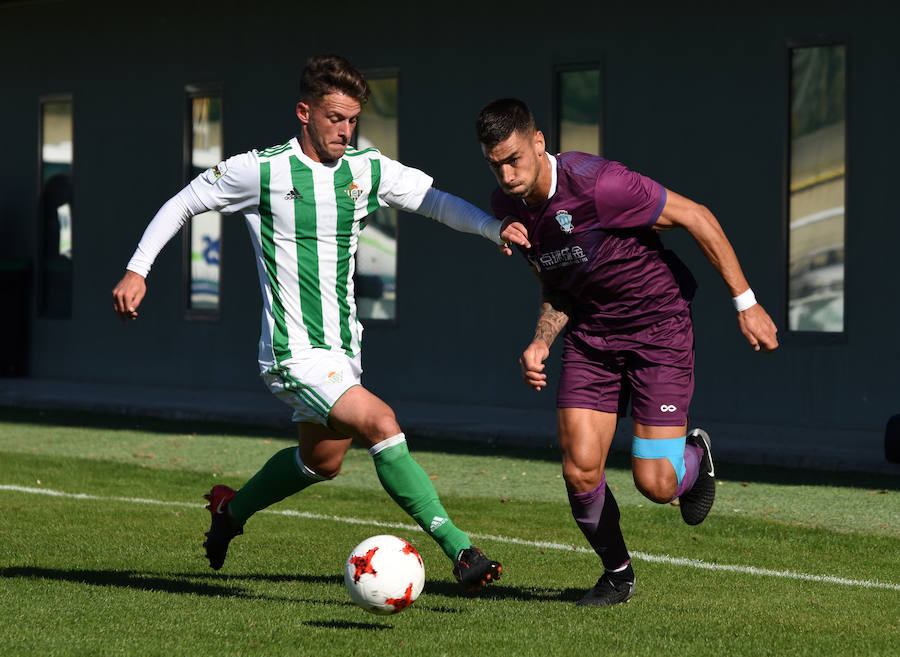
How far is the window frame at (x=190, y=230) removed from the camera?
768 inches

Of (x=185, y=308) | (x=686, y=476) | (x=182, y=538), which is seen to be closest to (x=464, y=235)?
(x=185, y=308)

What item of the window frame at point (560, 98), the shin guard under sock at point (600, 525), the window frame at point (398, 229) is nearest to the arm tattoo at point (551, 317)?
the shin guard under sock at point (600, 525)

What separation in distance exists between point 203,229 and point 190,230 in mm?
210

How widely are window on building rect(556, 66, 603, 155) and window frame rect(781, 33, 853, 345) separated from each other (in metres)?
2.12

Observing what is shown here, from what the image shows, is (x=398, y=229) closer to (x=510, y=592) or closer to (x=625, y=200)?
(x=510, y=592)

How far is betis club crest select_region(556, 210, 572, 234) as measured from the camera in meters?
6.41

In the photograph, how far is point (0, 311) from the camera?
2103 centimetres

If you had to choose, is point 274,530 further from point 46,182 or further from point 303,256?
point 46,182

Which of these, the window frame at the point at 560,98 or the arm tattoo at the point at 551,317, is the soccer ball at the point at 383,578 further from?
the window frame at the point at 560,98

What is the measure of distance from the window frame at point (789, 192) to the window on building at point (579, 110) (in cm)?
212

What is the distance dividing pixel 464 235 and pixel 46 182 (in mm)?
7423

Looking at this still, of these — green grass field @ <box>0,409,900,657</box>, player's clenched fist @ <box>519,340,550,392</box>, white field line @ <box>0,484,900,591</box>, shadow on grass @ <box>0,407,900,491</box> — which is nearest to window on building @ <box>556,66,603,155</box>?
shadow on grass @ <box>0,407,900,491</box>

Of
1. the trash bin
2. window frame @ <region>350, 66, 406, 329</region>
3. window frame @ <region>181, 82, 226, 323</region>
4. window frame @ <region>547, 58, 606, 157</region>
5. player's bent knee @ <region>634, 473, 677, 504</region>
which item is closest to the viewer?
player's bent knee @ <region>634, 473, 677, 504</region>

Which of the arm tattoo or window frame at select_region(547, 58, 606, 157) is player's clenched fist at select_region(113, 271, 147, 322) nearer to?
the arm tattoo
